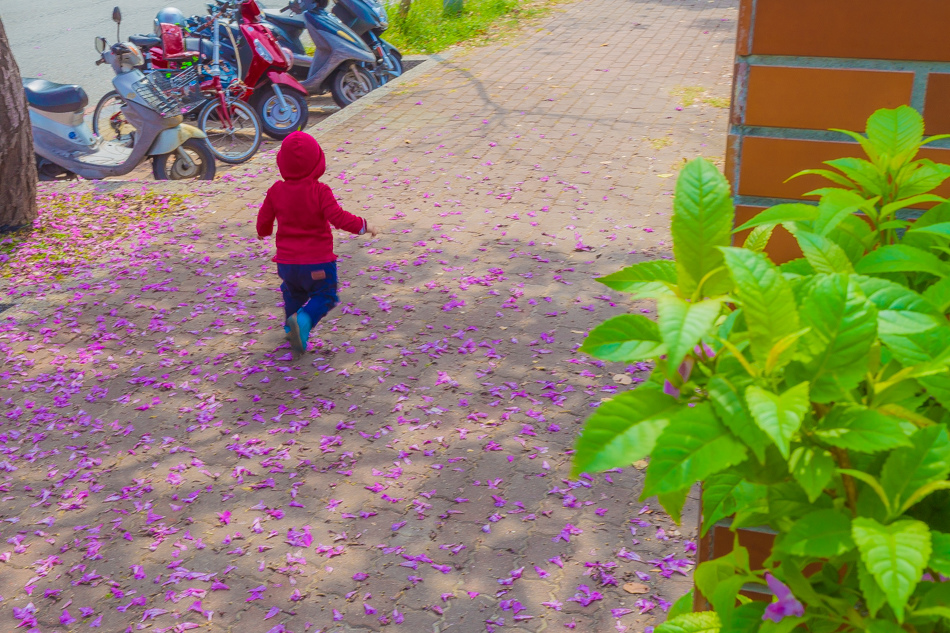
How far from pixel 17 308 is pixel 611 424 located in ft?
18.9

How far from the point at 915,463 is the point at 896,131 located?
62 centimetres

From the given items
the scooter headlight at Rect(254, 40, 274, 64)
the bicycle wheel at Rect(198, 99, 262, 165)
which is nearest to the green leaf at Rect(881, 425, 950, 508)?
the bicycle wheel at Rect(198, 99, 262, 165)

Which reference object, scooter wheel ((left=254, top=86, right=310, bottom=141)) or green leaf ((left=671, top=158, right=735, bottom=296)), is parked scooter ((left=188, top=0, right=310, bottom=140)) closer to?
scooter wheel ((left=254, top=86, right=310, bottom=141))

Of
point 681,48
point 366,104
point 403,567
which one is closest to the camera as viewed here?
point 403,567

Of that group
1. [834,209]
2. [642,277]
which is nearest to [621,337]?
[642,277]

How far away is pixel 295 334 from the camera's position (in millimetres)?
4758

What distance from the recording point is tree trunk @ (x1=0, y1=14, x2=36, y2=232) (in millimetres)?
6578

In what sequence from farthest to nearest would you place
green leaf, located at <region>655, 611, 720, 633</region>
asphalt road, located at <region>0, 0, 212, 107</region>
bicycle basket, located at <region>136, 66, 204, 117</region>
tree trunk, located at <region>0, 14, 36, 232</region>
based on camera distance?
asphalt road, located at <region>0, 0, 212, 107</region>, bicycle basket, located at <region>136, 66, 204, 117</region>, tree trunk, located at <region>0, 14, 36, 232</region>, green leaf, located at <region>655, 611, 720, 633</region>

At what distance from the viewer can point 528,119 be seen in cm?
916

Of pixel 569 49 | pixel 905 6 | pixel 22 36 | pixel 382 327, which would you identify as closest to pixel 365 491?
pixel 382 327

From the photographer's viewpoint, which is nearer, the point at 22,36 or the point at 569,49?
the point at 569,49

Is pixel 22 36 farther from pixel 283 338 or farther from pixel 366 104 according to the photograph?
pixel 283 338

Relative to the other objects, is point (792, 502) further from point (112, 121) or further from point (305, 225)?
point (112, 121)

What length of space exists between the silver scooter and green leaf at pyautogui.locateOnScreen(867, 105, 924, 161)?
24.5ft
